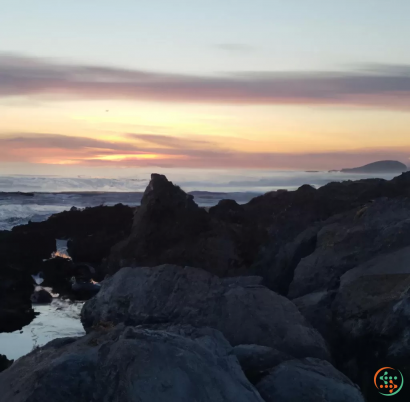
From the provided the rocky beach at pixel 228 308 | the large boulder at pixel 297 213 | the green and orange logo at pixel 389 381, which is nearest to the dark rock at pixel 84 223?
the rocky beach at pixel 228 308

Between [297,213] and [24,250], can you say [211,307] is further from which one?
[24,250]

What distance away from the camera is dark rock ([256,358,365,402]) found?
400cm

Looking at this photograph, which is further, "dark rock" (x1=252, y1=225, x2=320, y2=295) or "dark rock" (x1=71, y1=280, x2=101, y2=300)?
"dark rock" (x1=71, y1=280, x2=101, y2=300)

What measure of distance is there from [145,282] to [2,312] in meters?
3.52

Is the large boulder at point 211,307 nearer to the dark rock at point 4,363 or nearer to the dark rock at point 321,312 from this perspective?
the dark rock at point 321,312

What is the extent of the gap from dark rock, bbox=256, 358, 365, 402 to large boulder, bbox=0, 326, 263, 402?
0.36 metres

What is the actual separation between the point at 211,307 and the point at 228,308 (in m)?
0.17

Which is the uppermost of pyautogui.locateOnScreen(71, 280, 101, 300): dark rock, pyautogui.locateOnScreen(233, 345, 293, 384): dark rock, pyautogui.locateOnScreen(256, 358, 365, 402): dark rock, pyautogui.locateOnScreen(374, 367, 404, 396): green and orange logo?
pyautogui.locateOnScreen(233, 345, 293, 384): dark rock

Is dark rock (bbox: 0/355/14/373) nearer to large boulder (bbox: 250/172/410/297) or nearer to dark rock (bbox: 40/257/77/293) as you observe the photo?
large boulder (bbox: 250/172/410/297)

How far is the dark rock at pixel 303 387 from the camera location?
4000 mm

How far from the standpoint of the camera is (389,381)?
5.16m

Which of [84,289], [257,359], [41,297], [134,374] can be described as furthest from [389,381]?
[84,289]

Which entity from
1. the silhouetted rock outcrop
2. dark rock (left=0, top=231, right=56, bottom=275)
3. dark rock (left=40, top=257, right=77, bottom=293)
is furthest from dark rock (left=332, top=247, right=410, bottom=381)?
dark rock (left=0, top=231, right=56, bottom=275)

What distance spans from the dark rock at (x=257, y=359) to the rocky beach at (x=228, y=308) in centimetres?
1
